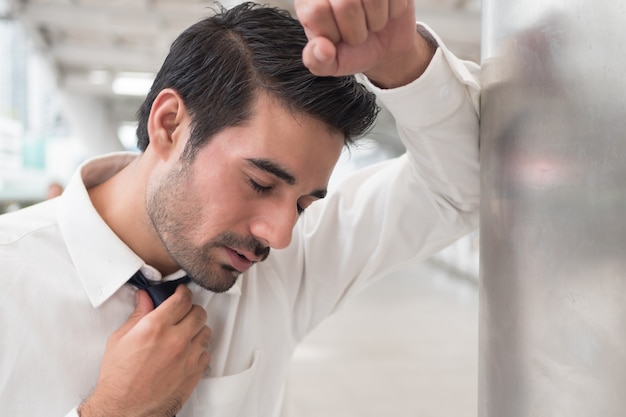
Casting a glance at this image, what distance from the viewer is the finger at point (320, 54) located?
2.21ft

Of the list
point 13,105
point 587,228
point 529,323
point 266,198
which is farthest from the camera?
point 13,105

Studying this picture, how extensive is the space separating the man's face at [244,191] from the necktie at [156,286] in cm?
8

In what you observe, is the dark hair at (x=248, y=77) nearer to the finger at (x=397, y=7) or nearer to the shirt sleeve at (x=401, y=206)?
the shirt sleeve at (x=401, y=206)

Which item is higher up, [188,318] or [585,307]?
[585,307]

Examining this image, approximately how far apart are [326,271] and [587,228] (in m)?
0.88

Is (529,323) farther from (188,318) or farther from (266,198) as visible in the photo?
(188,318)

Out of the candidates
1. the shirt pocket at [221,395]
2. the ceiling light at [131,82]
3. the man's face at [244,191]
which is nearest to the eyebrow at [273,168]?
the man's face at [244,191]

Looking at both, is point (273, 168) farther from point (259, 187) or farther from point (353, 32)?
point (353, 32)

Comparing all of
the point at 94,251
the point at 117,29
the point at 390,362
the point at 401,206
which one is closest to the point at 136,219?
the point at 94,251

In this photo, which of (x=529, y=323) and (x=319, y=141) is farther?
(x=319, y=141)

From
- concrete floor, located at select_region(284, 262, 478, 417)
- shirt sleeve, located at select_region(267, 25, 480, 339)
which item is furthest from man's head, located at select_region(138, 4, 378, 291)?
concrete floor, located at select_region(284, 262, 478, 417)

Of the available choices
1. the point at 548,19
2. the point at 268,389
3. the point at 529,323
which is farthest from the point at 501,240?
the point at 268,389

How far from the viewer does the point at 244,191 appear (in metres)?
1.08

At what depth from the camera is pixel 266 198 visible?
1.08m
